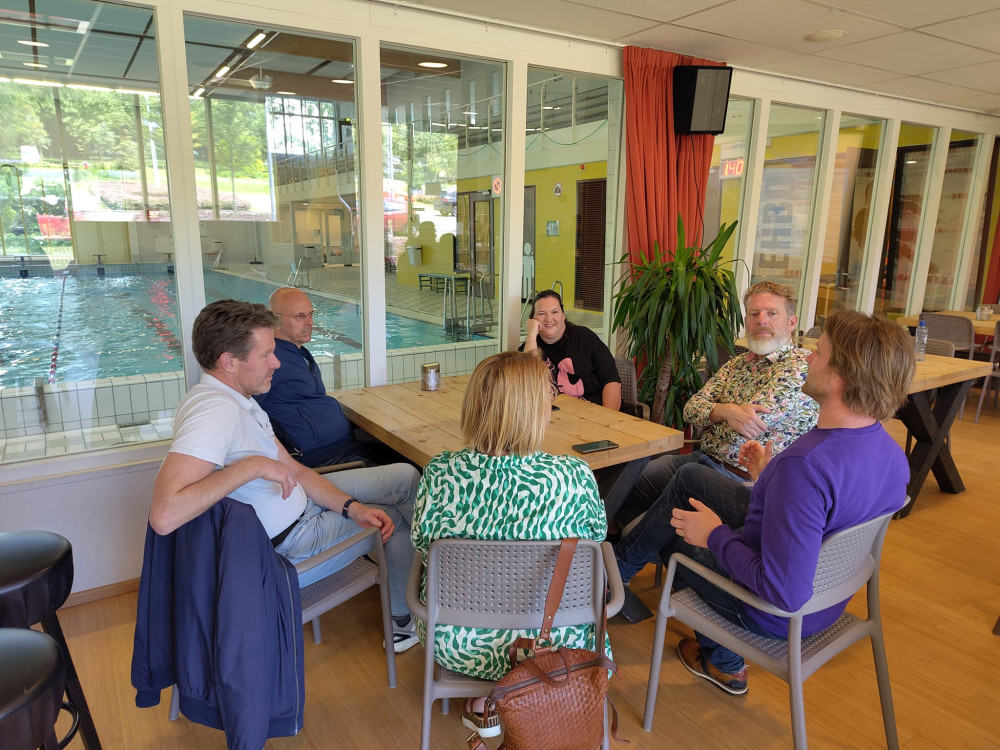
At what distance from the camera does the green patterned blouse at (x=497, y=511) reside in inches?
60.8

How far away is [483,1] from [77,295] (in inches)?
90.2

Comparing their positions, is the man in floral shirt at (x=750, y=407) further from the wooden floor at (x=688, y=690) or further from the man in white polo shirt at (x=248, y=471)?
the man in white polo shirt at (x=248, y=471)

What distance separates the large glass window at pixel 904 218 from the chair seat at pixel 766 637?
221 inches

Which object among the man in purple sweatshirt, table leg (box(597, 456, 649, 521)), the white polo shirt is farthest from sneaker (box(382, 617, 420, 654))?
the man in purple sweatshirt

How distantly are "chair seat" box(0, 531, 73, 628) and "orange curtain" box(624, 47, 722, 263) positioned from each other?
3.45m

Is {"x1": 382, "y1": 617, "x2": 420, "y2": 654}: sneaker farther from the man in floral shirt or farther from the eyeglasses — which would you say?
the eyeglasses

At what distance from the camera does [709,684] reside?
222 centimetres

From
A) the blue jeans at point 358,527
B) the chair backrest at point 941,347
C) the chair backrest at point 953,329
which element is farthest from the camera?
the chair backrest at point 953,329

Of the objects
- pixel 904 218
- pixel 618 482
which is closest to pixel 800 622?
pixel 618 482

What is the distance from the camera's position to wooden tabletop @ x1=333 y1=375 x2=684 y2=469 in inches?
90.1

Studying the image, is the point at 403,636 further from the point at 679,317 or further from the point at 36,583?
the point at 679,317

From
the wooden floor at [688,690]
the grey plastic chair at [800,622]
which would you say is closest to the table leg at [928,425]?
the wooden floor at [688,690]

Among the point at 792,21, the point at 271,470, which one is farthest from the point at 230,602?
the point at 792,21

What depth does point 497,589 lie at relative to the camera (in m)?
1.54
